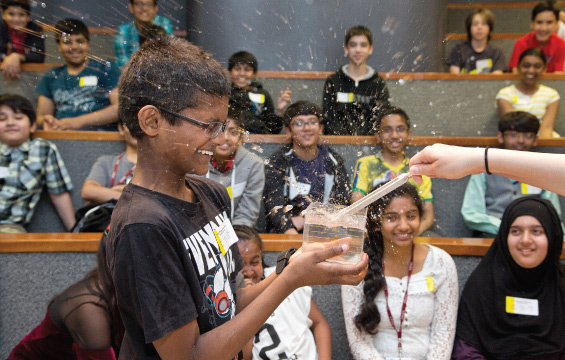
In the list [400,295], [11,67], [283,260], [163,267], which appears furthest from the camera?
[11,67]

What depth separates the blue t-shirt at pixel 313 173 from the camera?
5.90 feet

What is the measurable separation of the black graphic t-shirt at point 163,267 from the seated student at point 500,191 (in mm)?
1957

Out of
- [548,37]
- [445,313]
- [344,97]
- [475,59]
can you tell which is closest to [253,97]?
[344,97]

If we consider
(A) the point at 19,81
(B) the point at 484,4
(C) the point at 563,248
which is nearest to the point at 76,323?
(C) the point at 563,248

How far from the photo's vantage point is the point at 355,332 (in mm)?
2068

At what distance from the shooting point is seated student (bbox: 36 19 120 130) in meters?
2.93

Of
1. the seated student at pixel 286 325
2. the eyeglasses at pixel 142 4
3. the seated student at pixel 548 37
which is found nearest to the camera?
the seated student at pixel 286 325

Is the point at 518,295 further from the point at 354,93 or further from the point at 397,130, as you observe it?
the point at 354,93

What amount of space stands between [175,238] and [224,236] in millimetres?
195

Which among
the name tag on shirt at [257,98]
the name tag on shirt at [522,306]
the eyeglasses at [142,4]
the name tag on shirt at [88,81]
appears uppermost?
the eyeglasses at [142,4]

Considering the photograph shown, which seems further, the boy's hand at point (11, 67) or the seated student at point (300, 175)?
the boy's hand at point (11, 67)

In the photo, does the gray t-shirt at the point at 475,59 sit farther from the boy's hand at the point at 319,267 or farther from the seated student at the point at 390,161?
the boy's hand at the point at 319,267

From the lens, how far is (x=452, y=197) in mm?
2893

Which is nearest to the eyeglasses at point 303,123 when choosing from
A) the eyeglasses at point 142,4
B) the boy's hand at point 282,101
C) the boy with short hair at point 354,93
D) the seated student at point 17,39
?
the boy with short hair at point 354,93
